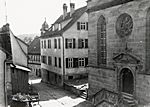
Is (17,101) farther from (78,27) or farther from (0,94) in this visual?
(78,27)

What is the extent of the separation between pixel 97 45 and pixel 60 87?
11849mm

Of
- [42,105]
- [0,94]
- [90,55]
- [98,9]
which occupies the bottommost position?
[42,105]

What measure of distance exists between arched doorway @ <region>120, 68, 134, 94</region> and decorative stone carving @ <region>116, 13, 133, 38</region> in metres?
2.99

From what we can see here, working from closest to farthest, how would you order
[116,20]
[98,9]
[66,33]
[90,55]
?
[116,20], [98,9], [90,55], [66,33]

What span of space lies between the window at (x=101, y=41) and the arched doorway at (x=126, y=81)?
2.76m

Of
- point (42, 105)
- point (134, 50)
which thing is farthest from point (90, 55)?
point (42, 105)

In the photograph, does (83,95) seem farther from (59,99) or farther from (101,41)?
(101,41)

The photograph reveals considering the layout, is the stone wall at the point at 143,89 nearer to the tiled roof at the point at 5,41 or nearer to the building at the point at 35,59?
the tiled roof at the point at 5,41

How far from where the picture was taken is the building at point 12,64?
9.37 metres

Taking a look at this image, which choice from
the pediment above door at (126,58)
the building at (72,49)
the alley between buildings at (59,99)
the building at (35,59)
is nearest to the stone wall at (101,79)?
the pediment above door at (126,58)

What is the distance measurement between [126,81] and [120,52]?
96.3 inches

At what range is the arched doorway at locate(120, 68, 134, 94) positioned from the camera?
1599cm

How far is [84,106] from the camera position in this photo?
19.2m

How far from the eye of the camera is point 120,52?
647 inches
